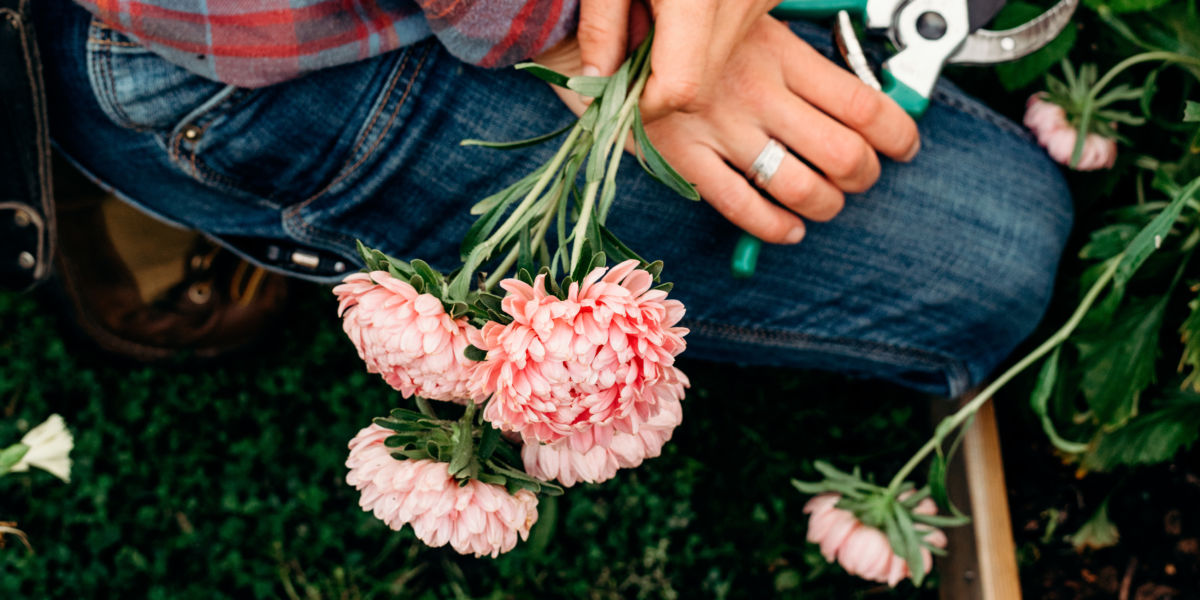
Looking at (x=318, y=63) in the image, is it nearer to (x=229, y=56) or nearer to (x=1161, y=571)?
(x=229, y=56)

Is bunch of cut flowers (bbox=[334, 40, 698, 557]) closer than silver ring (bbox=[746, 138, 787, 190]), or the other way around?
bunch of cut flowers (bbox=[334, 40, 698, 557])

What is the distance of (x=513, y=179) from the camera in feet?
2.56

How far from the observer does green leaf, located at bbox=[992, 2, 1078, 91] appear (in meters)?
0.89

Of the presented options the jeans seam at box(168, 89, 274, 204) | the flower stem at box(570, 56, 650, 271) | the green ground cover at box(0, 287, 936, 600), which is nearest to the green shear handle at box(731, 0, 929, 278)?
the flower stem at box(570, 56, 650, 271)

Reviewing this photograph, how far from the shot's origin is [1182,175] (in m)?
0.91

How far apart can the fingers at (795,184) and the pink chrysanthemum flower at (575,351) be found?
0.32m

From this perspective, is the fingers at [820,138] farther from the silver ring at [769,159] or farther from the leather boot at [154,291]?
the leather boot at [154,291]

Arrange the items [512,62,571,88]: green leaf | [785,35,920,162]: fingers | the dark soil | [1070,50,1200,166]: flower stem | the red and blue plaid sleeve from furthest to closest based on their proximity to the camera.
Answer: the dark soil < [1070,50,1200,166]: flower stem < [785,35,920,162]: fingers < the red and blue plaid sleeve < [512,62,571,88]: green leaf

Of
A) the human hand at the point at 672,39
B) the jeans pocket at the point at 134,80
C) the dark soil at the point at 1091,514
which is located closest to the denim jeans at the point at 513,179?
the jeans pocket at the point at 134,80

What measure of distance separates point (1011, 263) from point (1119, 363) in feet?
0.57

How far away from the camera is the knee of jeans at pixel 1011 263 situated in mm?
873

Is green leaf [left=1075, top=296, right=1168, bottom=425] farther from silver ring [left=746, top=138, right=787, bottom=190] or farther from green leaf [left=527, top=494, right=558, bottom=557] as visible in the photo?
green leaf [left=527, top=494, right=558, bottom=557]

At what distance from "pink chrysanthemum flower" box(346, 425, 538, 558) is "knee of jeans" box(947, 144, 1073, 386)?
1.85ft

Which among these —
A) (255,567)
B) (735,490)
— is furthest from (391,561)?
(735,490)
